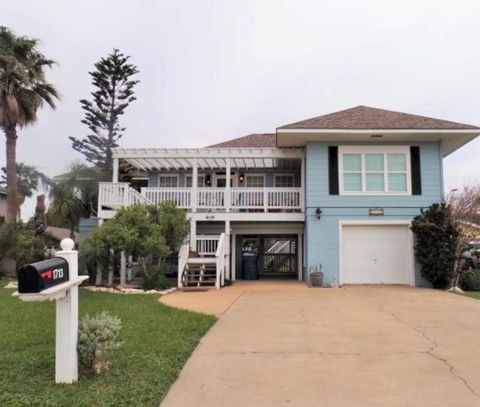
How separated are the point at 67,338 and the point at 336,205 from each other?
39.1 feet

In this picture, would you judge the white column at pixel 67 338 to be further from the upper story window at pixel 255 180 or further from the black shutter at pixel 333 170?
the upper story window at pixel 255 180

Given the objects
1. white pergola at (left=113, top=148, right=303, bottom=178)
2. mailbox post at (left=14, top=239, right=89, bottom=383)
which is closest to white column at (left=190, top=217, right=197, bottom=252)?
white pergola at (left=113, top=148, right=303, bottom=178)

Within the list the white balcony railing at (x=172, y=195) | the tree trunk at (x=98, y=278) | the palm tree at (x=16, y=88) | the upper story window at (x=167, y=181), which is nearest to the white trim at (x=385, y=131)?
the white balcony railing at (x=172, y=195)

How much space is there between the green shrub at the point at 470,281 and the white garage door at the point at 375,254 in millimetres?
1667

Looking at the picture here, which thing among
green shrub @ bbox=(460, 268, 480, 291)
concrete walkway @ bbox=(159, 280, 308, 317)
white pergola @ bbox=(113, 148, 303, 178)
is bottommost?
concrete walkway @ bbox=(159, 280, 308, 317)

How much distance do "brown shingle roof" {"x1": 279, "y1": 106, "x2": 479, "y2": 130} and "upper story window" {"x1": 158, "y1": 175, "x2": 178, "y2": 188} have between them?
6.61 meters

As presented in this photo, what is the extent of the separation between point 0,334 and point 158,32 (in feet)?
39.3

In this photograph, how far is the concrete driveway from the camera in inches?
148

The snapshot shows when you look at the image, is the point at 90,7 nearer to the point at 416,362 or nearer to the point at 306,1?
the point at 306,1

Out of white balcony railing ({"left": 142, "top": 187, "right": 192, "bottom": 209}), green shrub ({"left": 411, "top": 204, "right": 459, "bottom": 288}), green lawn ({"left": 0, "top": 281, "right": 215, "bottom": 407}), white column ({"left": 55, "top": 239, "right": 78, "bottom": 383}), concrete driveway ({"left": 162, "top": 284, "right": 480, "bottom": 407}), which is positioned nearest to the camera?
green lawn ({"left": 0, "top": 281, "right": 215, "bottom": 407})

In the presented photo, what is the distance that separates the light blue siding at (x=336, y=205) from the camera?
14.6 meters

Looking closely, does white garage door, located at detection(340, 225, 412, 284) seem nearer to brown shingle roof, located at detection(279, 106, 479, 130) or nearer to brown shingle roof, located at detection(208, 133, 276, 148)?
brown shingle roof, located at detection(279, 106, 479, 130)

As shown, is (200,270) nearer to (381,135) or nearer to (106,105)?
(381,135)

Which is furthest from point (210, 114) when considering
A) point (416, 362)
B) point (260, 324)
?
point (416, 362)
